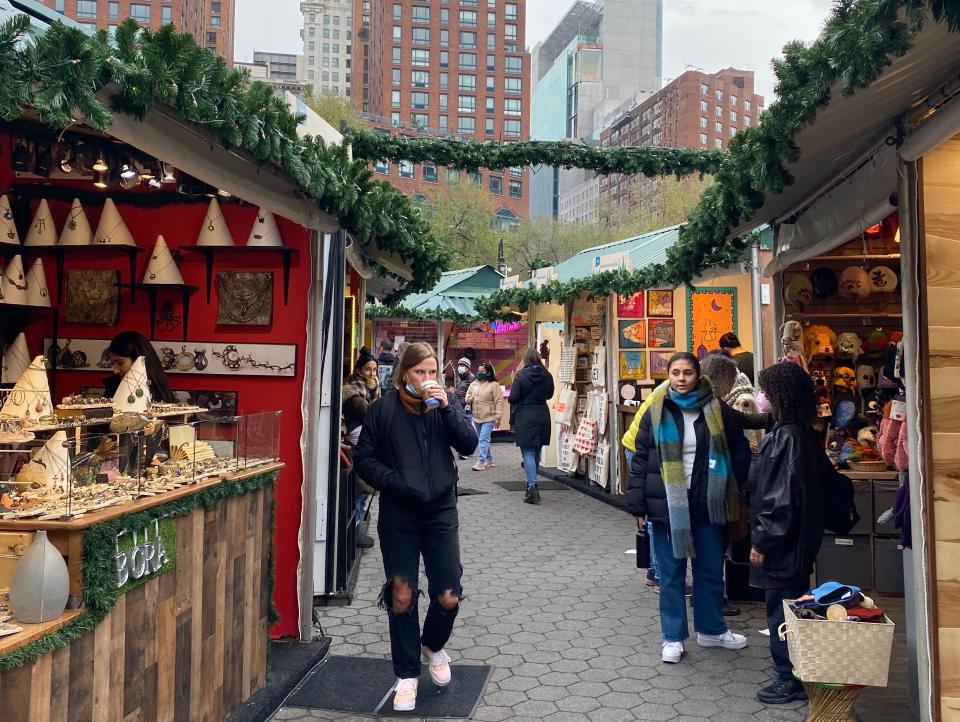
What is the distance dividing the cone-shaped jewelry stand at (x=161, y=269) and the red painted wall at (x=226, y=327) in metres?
0.17

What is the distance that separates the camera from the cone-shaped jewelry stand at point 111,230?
4832mm

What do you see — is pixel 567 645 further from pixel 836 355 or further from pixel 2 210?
pixel 2 210

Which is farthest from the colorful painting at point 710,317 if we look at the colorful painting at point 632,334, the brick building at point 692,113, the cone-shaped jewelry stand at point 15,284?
the brick building at point 692,113

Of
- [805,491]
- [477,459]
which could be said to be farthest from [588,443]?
[805,491]

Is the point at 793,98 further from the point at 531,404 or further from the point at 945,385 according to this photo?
the point at 531,404

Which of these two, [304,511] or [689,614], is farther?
[689,614]

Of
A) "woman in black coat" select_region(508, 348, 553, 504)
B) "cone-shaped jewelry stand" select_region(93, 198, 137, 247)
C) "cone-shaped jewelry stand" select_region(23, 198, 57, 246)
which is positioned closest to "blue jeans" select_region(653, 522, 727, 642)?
"cone-shaped jewelry stand" select_region(93, 198, 137, 247)

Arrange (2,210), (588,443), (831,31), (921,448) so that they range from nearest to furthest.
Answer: (831,31) < (921,448) < (2,210) < (588,443)

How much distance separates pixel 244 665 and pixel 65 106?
268 centimetres

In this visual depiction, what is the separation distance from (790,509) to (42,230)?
443 centimetres

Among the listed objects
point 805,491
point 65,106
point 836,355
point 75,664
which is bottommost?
point 75,664

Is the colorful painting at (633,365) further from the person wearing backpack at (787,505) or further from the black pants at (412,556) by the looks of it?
the black pants at (412,556)

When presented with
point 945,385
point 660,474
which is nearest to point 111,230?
point 660,474

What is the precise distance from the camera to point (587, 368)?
1141 cm
